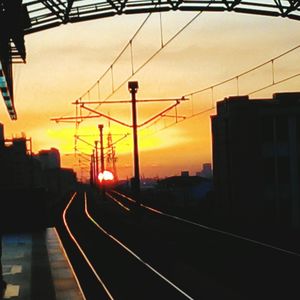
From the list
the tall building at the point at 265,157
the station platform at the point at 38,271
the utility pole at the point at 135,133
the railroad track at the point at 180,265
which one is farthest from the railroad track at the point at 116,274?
the tall building at the point at 265,157

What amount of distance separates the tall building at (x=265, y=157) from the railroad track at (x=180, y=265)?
25.8 metres

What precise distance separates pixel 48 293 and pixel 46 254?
7.98m

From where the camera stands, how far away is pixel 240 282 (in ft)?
52.2

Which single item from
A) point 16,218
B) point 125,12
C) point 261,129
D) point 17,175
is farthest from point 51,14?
point 17,175

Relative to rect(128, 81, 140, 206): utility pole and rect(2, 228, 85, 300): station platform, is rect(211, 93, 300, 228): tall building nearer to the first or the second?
rect(128, 81, 140, 206): utility pole

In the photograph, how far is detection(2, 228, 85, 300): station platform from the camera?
49.1 feet

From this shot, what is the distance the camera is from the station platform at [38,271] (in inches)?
589

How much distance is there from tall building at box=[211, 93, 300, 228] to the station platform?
99.5ft

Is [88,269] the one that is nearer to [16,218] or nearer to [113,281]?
[113,281]

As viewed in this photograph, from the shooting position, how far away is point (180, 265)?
19406 millimetres

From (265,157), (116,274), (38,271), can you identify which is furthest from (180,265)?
(265,157)

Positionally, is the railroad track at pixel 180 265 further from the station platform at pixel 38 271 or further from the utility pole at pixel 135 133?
the utility pole at pixel 135 133

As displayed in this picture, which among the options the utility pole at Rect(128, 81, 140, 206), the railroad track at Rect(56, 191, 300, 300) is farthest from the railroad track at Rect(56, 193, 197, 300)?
the utility pole at Rect(128, 81, 140, 206)

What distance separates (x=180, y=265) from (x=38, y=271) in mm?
4010
